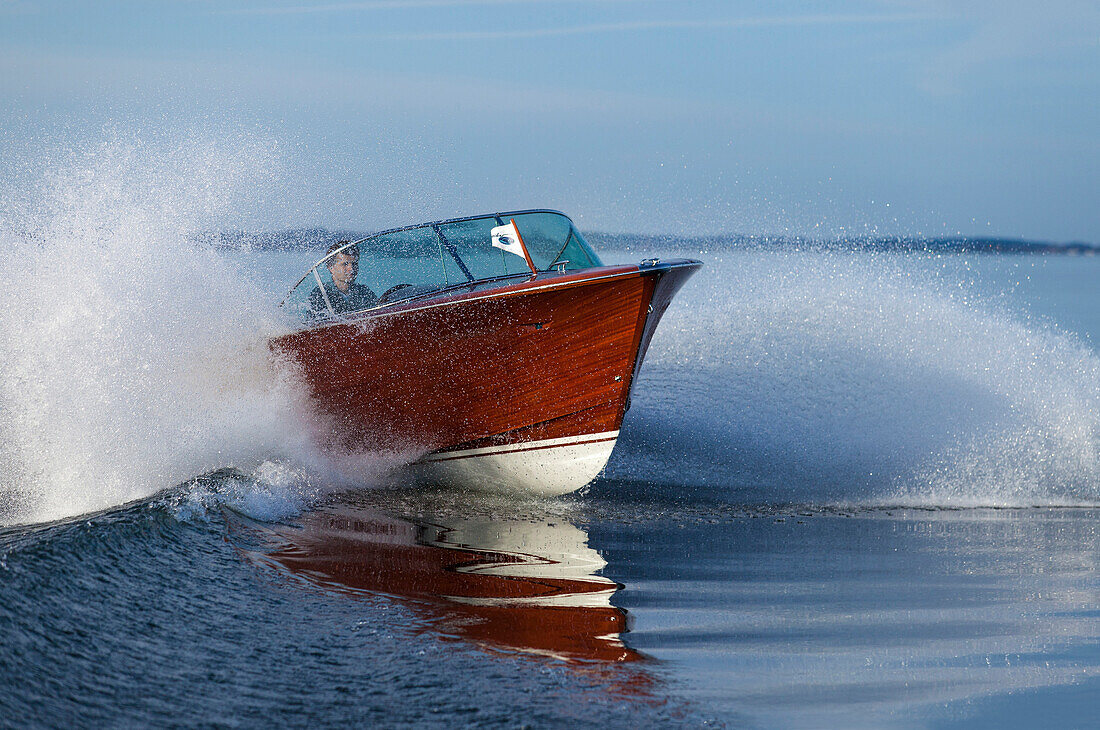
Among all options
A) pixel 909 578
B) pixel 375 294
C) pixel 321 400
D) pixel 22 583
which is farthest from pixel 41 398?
pixel 909 578

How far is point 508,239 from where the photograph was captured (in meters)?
7.81

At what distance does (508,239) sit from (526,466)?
1.84 metres

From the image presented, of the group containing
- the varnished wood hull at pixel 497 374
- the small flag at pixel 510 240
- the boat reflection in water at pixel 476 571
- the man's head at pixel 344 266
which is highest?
the small flag at pixel 510 240

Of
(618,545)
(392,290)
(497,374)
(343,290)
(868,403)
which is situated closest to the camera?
(618,545)

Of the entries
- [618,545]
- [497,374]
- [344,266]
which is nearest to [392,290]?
[344,266]

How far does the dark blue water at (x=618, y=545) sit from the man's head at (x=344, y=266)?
69 centimetres

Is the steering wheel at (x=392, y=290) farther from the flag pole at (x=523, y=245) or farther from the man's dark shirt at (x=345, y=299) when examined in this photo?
the flag pole at (x=523, y=245)

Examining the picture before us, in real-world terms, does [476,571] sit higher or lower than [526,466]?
lower

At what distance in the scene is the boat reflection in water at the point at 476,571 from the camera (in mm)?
Answer: 4535

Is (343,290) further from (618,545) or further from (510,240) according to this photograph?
(618,545)

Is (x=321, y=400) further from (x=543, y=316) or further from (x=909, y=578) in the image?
(x=909, y=578)

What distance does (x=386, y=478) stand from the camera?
8.39 m

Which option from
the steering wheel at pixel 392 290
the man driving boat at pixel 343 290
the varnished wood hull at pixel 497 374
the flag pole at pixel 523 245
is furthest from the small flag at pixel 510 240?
the man driving boat at pixel 343 290

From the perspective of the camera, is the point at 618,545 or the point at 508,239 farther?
the point at 508,239
